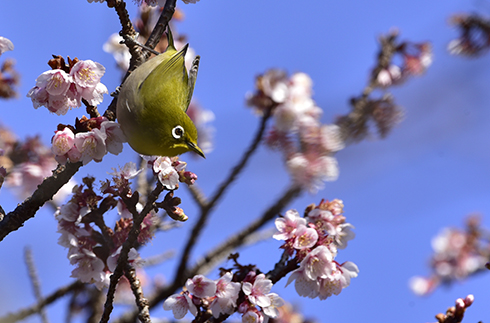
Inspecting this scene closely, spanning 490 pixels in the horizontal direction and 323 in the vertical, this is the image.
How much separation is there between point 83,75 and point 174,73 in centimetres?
83

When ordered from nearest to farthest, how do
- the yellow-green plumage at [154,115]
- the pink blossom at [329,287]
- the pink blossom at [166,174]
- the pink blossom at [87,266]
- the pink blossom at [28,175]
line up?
the pink blossom at [166,174] < the pink blossom at [87,266] < the pink blossom at [329,287] < the yellow-green plumage at [154,115] < the pink blossom at [28,175]

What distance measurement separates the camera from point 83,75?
251 cm

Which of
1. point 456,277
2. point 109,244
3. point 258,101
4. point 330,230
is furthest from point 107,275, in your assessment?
point 456,277

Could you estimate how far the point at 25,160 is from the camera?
3848 millimetres

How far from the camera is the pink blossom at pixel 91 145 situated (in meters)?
2.37

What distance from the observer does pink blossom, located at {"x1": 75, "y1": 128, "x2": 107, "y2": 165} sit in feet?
7.78

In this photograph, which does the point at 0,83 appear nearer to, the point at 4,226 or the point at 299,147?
the point at 4,226

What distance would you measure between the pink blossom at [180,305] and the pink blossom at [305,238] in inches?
25.2

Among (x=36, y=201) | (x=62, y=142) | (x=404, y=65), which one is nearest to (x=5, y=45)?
(x=62, y=142)

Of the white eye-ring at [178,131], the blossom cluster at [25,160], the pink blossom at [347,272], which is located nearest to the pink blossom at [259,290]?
the pink blossom at [347,272]

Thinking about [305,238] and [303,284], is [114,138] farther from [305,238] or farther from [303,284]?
[303,284]

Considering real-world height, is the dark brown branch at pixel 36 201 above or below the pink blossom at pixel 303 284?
above

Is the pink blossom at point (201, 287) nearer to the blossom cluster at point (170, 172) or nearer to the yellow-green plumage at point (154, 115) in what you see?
the blossom cluster at point (170, 172)

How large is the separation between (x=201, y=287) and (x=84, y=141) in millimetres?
971
